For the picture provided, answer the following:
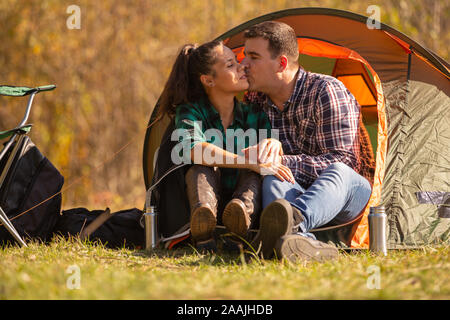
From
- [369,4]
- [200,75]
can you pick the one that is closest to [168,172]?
[200,75]

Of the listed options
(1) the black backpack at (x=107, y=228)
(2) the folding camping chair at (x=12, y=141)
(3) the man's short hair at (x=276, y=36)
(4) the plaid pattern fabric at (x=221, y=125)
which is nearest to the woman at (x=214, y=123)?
(4) the plaid pattern fabric at (x=221, y=125)

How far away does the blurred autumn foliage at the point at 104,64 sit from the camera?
20.1ft

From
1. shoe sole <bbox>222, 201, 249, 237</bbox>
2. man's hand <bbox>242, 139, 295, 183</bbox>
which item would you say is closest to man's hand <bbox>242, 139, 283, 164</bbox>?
man's hand <bbox>242, 139, 295, 183</bbox>

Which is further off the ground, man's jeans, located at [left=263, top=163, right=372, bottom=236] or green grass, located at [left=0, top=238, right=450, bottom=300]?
man's jeans, located at [left=263, top=163, right=372, bottom=236]

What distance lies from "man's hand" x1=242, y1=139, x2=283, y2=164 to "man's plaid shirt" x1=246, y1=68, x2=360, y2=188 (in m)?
0.09

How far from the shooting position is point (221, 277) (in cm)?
241

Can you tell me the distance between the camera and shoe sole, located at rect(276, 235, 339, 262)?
103 inches

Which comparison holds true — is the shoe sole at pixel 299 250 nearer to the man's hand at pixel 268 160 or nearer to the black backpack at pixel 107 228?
the man's hand at pixel 268 160

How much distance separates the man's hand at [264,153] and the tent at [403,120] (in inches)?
24.7

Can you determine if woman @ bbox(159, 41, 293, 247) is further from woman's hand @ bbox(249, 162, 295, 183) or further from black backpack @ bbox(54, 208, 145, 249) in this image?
black backpack @ bbox(54, 208, 145, 249)

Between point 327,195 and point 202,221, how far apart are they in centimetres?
67

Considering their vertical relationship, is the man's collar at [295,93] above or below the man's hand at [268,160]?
above
